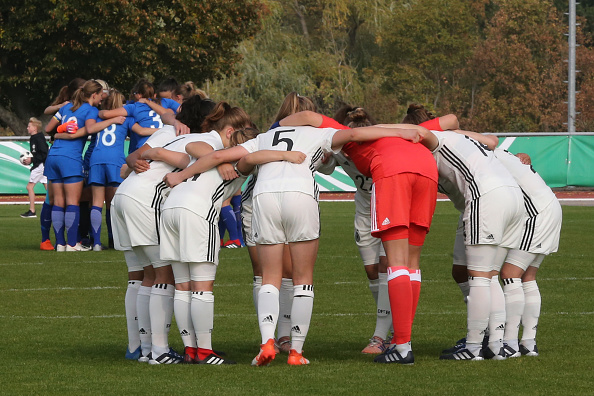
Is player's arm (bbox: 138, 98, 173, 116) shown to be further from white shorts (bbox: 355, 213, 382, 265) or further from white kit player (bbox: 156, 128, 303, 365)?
white kit player (bbox: 156, 128, 303, 365)

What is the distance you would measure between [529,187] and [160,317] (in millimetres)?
2713

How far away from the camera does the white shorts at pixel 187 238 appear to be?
21.9 feet

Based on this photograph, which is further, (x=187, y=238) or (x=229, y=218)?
(x=229, y=218)

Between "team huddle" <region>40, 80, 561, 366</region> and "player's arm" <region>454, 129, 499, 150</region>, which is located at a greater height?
"player's arm" <region>454, 129, 499, 150</region>

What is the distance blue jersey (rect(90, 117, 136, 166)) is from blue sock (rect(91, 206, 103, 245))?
0.65 m

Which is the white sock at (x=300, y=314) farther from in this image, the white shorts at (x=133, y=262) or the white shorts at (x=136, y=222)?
the white shorts at (x=133, y=262)

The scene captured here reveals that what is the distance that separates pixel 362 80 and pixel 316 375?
47.2 meters


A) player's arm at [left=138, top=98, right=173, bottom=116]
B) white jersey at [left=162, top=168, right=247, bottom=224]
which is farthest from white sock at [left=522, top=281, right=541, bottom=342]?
player's arm at [left=138, top=98, right=173, bottom=116]

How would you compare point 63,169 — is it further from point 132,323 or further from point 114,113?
point 132,323

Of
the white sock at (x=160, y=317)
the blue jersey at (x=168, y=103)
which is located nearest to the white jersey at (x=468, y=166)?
the white sock at (x=160, y=317)

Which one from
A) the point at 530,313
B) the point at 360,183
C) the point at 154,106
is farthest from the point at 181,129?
the point at 154,106

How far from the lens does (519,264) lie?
279 inches

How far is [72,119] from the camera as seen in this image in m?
14.0

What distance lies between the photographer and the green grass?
19.8 feet
